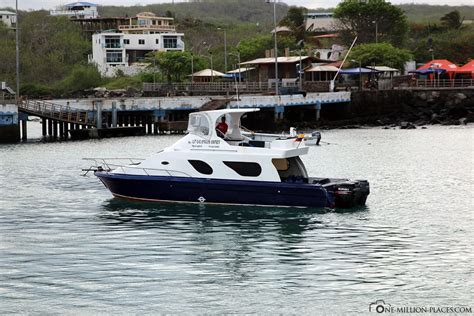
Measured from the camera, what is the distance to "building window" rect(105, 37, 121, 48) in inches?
5979

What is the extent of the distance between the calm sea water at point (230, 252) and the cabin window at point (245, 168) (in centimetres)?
146

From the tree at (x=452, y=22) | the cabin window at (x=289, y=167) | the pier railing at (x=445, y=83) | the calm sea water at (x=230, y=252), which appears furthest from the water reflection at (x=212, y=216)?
the tree at (x=452, y=22)

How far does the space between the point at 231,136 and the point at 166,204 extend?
400 centimetres

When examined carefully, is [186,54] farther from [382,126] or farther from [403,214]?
[403,214]

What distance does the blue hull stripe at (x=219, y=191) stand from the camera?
1507 inches

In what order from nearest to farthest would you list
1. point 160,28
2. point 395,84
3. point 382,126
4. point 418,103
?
1. point 382,126
2. point 418,103
3. point 395,84
4. point 160,28

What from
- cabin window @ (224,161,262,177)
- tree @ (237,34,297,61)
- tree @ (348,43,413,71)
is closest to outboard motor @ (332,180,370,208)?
cabin window @ (224,161,262,177)

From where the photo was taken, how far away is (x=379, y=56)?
4742 inches

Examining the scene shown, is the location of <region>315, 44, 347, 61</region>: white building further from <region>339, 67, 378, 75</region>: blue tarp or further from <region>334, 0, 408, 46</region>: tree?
<region>339, 67, 378, 75</region>: blue tarp

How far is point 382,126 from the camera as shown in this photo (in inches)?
3676

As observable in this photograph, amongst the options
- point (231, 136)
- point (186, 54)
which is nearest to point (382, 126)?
point (186, 54)

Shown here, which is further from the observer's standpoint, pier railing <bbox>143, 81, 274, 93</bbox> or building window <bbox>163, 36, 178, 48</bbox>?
building window <bbox>163, 36, 178, 48</bbox>

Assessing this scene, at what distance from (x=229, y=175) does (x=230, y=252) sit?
7.60 meters

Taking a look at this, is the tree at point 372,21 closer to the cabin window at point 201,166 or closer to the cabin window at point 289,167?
the cabin window at point 289,167
